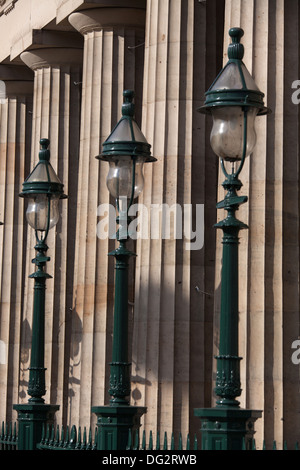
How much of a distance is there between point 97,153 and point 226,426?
17.4 metres

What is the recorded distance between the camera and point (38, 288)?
81.8 feet

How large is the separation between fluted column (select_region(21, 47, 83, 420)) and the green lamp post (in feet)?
55.2

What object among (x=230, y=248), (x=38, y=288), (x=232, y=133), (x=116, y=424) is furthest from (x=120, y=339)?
(x=38, y=288)

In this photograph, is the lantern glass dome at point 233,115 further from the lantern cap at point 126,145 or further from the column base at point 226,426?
the column base at point 226,426

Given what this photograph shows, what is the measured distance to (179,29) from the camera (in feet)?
96.5

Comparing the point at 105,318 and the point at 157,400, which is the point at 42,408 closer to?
the point at 157,400

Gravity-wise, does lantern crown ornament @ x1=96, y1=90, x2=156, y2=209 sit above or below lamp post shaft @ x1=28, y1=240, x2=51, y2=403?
above

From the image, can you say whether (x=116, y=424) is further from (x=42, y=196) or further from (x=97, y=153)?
(x=97, y=153)

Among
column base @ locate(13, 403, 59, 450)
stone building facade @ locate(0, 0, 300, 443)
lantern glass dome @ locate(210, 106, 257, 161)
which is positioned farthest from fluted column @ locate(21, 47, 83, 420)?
lantern glass dome @ locate(210, 106, 257, 161)

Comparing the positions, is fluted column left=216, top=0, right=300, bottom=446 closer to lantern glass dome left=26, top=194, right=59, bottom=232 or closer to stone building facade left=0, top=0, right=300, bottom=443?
stone building facade left=0, top=0, right=300, bottom=443

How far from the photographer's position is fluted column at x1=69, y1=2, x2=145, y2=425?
3334 centimetres

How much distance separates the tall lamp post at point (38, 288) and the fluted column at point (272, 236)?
3.37 metres

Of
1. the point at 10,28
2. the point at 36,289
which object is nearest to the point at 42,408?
the point at 36,289

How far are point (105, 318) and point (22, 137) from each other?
12982 millimetres
